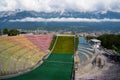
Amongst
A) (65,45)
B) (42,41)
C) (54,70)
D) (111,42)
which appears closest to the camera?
(54,70)

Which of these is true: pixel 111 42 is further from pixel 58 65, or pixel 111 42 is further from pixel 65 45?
pixel 58 65

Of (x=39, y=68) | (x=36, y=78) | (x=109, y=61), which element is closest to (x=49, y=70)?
(x=39, y=68)

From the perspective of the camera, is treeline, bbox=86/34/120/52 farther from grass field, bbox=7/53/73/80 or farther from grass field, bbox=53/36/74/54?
grass field, bbox=7/53/73/80

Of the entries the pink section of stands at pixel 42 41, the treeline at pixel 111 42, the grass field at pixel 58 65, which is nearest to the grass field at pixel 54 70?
the grass field at pixel 58 65

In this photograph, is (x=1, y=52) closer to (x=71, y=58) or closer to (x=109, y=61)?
(x=71, y=58)

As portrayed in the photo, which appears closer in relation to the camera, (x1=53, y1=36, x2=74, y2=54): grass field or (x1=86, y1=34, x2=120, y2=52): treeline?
(x1=53, y1=36, x2=74, y2=54): grass field

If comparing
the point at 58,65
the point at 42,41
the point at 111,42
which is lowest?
the point at 58,65

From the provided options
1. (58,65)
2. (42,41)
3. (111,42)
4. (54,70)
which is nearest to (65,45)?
(42,41)

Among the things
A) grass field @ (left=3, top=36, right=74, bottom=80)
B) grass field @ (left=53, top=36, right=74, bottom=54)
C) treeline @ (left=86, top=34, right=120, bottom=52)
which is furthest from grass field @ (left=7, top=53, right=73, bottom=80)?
treeline @ (left=86, top=34, right=120, bottom=52)

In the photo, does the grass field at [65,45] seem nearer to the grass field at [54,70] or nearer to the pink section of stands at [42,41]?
the pink section of stands at [42,41]
